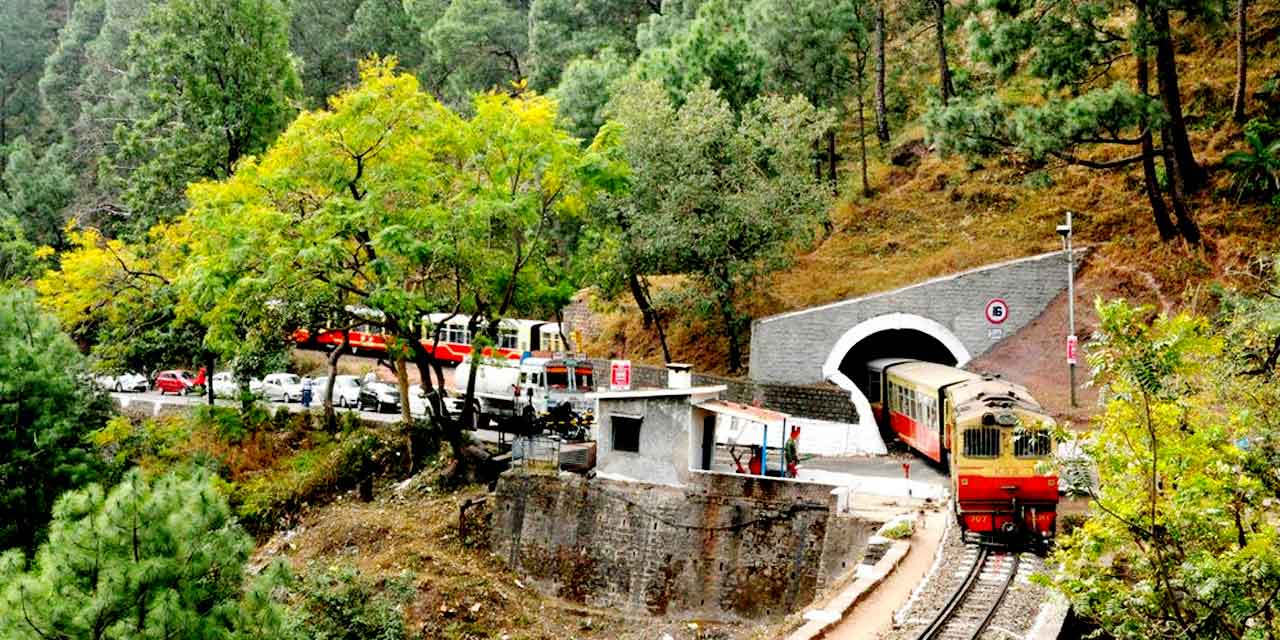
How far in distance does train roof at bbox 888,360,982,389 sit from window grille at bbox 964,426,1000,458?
3605mm

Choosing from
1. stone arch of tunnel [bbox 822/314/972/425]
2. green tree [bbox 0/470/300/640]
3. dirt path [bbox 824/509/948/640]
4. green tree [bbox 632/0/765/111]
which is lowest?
dirt path [bbox 824/509/948/640]

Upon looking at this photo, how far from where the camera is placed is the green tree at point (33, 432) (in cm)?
1833

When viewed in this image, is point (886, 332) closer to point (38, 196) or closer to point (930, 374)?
point (930, 374)

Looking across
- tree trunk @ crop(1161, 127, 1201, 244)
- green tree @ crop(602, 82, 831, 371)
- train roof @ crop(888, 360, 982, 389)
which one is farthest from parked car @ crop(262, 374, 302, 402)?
tree trunk @ crop(1161, 127, 1201, 244)

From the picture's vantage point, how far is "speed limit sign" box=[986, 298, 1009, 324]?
88.3 ft

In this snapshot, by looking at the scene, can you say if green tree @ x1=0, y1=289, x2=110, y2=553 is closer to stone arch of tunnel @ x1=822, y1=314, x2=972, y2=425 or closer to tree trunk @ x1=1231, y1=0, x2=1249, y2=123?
stone arch of tunnel @ x1=822, y1=314, x2=972, y2=425

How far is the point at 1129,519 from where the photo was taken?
8.95 meters

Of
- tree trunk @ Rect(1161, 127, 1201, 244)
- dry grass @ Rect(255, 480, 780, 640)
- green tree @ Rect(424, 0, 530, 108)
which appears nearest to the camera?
dry grass @ Rect(255, 480, 780, 640)

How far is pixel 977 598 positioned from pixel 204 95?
26.6m

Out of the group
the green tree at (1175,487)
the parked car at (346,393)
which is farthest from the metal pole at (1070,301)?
the parked car at (346,393)

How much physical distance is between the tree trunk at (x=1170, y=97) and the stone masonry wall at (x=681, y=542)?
1379cm

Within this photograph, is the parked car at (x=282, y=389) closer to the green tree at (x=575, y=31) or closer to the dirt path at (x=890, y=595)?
the green tree at (x=575, y=31)

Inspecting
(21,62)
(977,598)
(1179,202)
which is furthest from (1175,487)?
(21,62)

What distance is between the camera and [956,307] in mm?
27156
